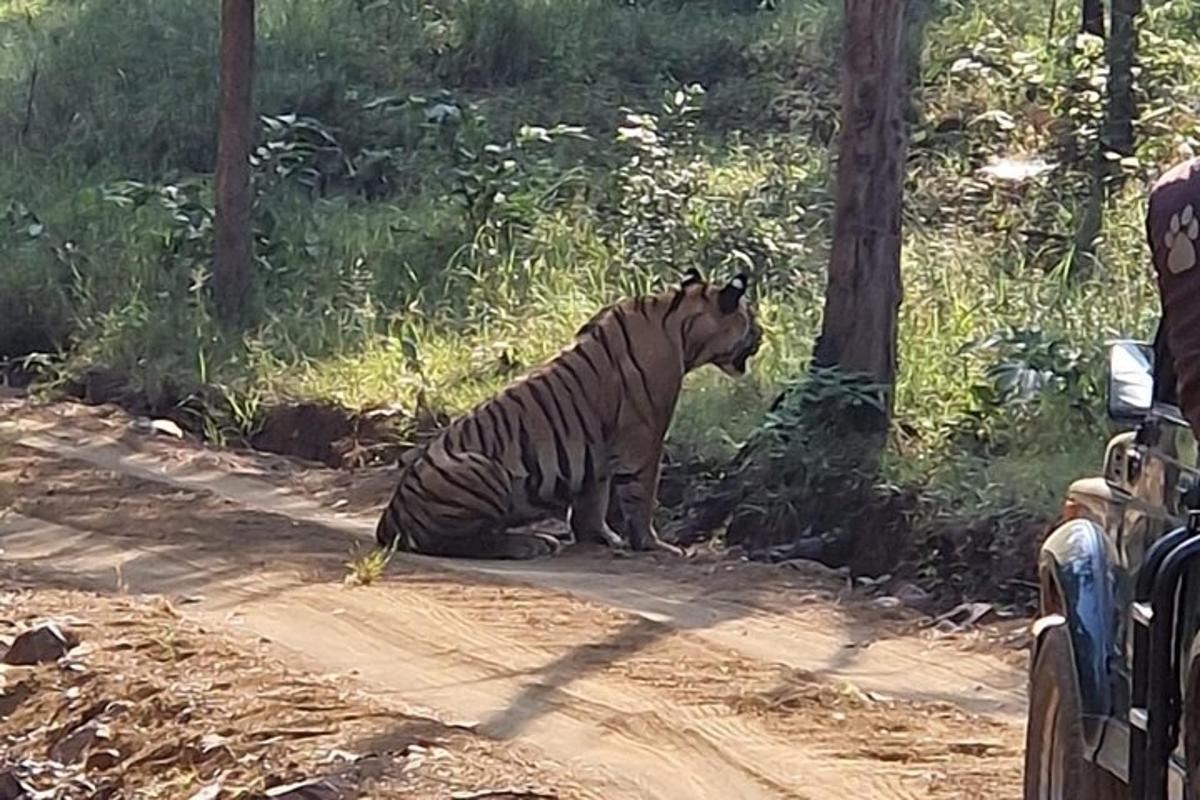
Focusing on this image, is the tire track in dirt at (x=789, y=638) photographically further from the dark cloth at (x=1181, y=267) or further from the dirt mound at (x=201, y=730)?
the dark cloth at (x=1181, y=267)

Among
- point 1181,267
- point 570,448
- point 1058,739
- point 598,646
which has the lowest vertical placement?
point 598,646

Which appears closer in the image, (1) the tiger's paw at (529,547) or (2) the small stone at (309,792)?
(2) the small stone at (309,792)

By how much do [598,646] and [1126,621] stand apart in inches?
172

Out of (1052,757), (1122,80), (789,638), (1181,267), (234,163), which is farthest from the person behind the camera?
(234,163)

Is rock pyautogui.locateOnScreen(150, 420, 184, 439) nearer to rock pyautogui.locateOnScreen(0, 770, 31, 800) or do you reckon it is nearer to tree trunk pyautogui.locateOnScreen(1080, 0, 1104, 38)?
rock pyautogui.locateOnScreen(0, 770, 31, 800)

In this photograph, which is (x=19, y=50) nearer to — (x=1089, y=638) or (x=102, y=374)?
(x=102, y=374)

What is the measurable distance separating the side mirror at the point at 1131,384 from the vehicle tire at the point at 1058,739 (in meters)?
0.51

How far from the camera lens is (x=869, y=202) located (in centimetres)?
1198

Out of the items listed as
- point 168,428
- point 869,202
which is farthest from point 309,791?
point 168,428

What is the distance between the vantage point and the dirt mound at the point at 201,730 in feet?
23.4

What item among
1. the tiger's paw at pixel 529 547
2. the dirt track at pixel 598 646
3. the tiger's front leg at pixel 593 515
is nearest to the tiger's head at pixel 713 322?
the tiger's front leg at pixel 593 515

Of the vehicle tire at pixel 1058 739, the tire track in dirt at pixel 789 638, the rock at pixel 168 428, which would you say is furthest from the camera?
the rock at pixel 168 428

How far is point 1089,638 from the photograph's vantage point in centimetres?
459

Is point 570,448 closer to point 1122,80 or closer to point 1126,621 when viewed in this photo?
point 1122,80
